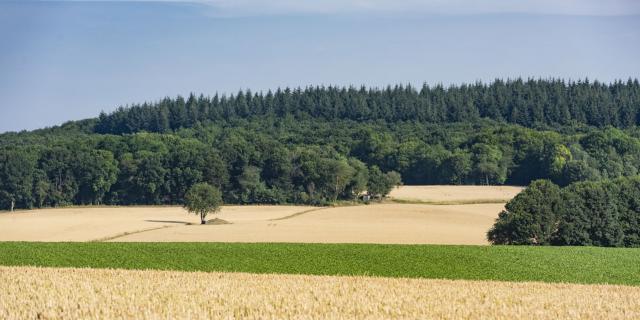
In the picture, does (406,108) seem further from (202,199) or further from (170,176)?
(202,199)

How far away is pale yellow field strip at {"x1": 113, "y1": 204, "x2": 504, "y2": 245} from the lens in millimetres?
63844

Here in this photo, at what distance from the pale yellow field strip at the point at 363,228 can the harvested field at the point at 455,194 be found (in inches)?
325

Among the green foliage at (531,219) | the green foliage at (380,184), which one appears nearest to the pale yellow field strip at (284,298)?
the green foliage at (531,219)

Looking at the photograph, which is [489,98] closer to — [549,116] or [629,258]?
[549,116]

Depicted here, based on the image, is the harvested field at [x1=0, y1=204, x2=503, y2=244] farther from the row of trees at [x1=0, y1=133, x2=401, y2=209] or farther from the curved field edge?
the curved field edge

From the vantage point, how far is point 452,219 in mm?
82812

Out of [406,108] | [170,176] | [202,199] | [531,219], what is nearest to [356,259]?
[531,219]

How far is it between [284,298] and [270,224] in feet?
174

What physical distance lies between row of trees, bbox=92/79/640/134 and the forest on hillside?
32cm

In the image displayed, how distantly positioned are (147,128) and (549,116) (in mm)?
84135

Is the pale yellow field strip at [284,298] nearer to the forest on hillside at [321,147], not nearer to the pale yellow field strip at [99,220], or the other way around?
the pale yellow field strip at [99,220]

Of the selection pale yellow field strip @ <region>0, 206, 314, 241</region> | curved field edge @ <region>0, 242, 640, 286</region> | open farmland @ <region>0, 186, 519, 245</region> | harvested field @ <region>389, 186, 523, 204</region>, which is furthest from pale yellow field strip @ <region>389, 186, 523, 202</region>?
curved field edge @ <region>0, 242, 640, 286</region>

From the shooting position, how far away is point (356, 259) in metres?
39.2

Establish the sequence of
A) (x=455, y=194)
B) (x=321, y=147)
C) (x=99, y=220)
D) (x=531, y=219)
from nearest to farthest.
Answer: (x=531, y=219) → (x=99, y=220) → (x=455, y=194) → (x=321, y=147)
